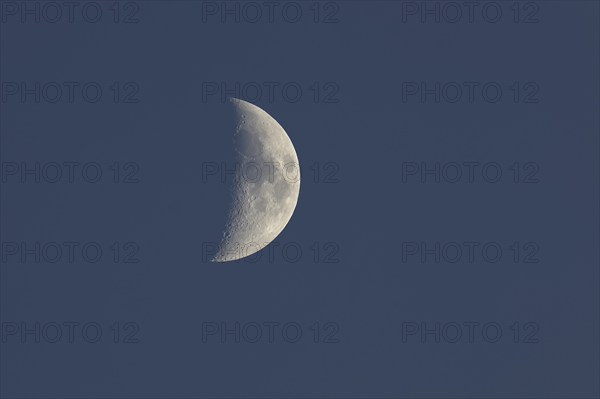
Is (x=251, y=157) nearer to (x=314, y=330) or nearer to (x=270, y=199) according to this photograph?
(x=270, y=199)

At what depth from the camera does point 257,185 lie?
38.1ft

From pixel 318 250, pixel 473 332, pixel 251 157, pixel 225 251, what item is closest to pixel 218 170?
pixel 251 157

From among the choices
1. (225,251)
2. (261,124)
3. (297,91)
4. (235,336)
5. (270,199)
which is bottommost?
(235,336)

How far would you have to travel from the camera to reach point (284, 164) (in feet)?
39.2

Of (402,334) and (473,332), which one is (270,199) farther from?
(473,332)

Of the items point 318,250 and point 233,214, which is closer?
point 233,214

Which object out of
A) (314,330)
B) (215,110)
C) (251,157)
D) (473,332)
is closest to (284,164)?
(251,157)

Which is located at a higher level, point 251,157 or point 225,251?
point 251,157

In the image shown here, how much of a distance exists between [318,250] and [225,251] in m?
1.65

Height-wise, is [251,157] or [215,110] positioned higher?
[215,110]

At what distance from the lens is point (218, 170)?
38.2 feet

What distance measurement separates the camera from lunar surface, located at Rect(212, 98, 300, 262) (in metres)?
11.6

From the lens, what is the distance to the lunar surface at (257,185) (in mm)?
11617

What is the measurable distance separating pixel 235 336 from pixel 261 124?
349 centimetres
